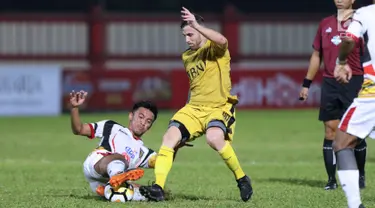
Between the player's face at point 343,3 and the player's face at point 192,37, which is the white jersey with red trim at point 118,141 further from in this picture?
the player's face at point 343,3

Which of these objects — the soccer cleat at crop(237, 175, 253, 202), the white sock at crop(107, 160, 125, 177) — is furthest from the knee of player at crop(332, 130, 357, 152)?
the white sock at crop(107, 160, 125, 177)

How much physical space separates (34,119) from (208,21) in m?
8.38

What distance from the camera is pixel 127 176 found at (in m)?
10.3

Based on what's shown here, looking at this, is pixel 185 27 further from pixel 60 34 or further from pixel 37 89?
pixel 60 34

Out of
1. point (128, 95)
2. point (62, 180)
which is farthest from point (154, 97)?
point (62, 180)

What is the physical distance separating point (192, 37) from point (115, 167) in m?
1.48

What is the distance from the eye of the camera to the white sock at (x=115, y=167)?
408 inches

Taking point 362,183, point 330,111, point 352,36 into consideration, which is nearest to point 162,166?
point 352,36

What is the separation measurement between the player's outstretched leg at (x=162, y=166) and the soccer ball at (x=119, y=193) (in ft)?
0.40

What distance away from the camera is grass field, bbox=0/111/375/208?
426 inches

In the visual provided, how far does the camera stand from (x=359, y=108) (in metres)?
9.04

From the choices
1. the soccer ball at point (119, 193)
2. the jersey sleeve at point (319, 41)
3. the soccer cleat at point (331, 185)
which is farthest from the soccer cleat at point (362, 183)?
the soccer ball at point (119, 193)

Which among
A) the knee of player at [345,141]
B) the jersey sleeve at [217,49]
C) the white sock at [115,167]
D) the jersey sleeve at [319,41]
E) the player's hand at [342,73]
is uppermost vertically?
the player's hand at [342,73]

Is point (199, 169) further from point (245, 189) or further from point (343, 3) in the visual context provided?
point (245, 189)
